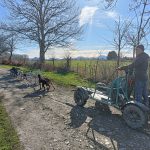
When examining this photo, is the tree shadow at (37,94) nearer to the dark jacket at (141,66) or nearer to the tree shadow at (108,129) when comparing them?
the tree shadow at (108,129)

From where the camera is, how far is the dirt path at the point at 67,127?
6820 millimetres

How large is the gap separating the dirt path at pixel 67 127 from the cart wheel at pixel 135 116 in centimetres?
17

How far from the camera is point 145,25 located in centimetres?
1282

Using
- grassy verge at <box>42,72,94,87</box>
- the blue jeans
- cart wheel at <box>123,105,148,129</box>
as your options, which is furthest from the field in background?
cart wheel at <box>123,105,148,129</box>

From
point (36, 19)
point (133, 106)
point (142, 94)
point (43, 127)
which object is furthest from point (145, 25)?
point (36, 19)

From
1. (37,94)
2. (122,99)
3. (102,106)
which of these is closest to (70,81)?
(37,94)

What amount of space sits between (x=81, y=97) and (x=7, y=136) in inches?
142

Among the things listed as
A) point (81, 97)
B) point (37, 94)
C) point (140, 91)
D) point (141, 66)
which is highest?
point (141, 66)

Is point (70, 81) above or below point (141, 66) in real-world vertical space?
below

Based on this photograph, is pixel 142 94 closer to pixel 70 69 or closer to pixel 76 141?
pixel 76 141

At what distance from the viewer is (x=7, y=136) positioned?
726 centimetres

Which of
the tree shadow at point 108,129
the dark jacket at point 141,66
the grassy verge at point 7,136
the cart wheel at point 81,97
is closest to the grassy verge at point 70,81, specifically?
the cart wheel at point 81,97

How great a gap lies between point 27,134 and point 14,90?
22.9ft

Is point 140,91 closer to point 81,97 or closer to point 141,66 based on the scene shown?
point 141,66
